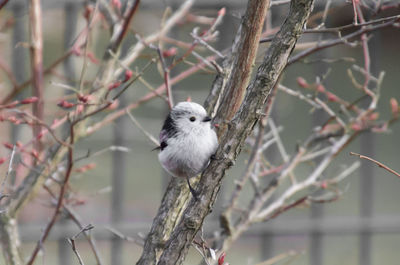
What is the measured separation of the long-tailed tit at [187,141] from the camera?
2287mm

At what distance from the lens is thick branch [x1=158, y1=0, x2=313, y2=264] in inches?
72.9

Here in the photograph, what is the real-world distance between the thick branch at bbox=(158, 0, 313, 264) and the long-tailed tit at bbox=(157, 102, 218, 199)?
0.74ft

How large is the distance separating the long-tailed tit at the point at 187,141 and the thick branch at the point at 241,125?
225mm

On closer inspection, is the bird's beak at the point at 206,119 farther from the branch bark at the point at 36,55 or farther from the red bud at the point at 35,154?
the branch bark at the point at 36,55

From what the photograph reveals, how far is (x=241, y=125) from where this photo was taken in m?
1.92

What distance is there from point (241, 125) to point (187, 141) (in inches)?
20.7

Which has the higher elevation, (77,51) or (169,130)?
(77,51)

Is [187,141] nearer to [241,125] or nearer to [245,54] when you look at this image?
[245,54]

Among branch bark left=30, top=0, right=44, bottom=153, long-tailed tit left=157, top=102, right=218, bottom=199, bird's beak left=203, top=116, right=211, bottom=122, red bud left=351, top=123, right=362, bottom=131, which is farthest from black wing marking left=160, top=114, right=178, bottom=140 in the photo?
red bud left=351, top=123, right=362, bottom=131

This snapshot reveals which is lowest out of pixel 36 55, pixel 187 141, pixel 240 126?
pixel 240 126

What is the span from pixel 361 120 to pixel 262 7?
4.39ft

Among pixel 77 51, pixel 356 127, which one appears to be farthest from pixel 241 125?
pixel 77 51

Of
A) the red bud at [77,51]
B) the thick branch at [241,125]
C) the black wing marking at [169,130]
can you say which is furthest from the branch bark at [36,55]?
the thick branch at [241,125]

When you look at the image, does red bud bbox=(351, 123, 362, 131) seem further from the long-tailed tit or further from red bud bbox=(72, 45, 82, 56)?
red bud bbox=(72, 45, 82, 56)
